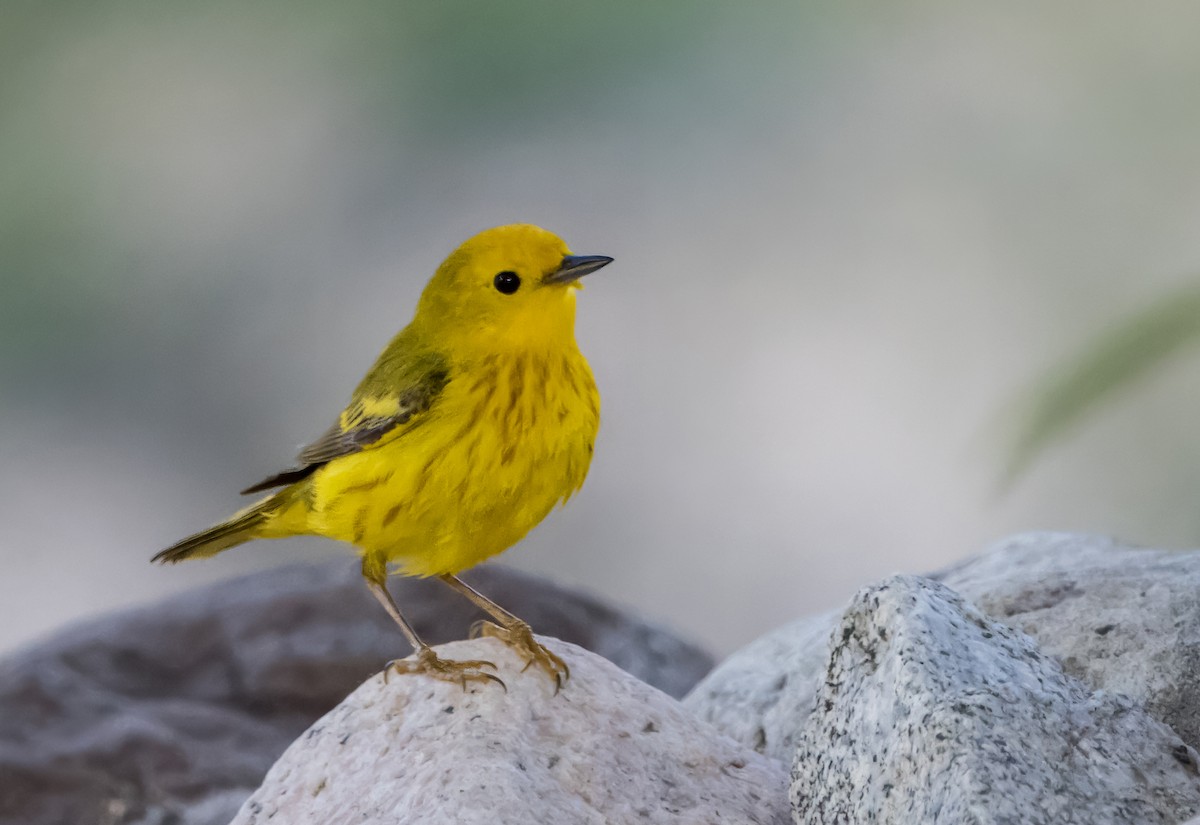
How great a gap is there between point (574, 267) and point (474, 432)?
381 millimetres

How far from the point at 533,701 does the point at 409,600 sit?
198cm

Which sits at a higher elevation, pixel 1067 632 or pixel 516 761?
pixel 1067 632

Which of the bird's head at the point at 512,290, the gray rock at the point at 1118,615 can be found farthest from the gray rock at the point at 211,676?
the bird's head at the point at 512,290

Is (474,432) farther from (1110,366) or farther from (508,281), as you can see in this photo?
(1110,366)

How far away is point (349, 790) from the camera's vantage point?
7.83 ft

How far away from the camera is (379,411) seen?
2.65 metres

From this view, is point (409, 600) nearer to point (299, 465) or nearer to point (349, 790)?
point (299, 465)

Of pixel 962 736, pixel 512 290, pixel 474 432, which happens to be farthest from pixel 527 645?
pixel 962 736

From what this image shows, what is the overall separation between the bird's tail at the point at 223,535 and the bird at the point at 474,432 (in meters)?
0.25

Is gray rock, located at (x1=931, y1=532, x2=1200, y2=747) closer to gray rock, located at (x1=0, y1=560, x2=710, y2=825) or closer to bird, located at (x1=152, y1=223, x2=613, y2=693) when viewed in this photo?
bird, located at (x1=152, y1=223, x2=613, y2=693)

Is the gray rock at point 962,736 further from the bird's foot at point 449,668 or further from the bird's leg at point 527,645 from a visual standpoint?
the bird's foot at point 449,668

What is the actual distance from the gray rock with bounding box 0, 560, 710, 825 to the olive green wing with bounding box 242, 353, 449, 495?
1.39m

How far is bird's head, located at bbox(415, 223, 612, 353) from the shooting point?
8.45ft

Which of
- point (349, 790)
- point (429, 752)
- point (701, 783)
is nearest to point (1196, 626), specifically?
point (701, 783)
